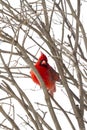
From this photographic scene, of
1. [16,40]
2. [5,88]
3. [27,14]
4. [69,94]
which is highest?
[27,14]

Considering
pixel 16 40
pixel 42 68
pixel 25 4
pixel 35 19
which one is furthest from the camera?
pixel 42 68

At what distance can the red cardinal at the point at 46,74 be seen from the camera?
1558mm

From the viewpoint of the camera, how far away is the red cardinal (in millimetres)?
1558

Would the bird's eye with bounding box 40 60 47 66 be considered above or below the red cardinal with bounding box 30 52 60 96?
above

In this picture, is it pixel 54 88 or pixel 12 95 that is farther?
pixel 54 88

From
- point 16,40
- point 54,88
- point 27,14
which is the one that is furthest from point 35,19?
point 54,88

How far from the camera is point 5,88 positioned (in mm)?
1321

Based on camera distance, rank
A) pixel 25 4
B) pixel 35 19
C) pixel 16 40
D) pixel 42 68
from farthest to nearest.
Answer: pixel 42 68
pixel 25 4
pixel 35 19
pixel 16 40

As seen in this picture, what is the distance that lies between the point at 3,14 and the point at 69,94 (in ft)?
1.31

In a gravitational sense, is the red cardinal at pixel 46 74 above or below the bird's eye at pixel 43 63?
below

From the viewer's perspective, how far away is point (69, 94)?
50.2 inches

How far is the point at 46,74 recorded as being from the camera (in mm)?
1622

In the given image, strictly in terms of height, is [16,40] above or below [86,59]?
above

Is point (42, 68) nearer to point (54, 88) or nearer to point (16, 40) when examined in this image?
point (54, 88)
